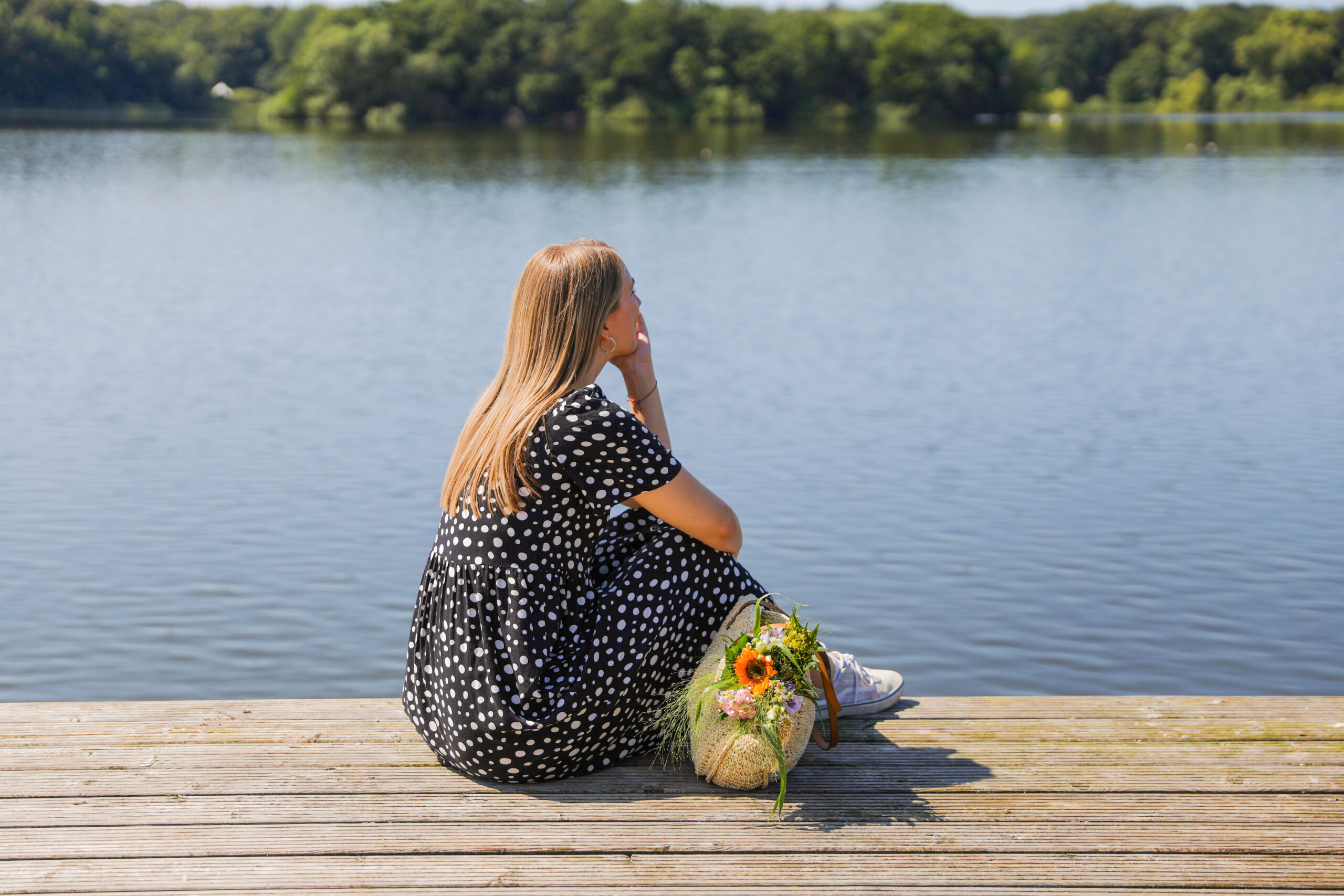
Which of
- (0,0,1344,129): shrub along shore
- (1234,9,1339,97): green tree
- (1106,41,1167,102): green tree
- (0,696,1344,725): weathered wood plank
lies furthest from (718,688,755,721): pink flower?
(1106,41,1167,102): green tree

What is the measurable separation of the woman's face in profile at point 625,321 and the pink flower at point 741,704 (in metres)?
0.81

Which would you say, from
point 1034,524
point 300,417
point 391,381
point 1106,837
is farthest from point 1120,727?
point 391,381

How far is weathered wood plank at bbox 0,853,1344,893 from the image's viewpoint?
252cm

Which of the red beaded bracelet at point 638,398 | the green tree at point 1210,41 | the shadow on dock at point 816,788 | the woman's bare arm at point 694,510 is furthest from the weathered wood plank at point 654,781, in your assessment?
the green tree at point 1210,41

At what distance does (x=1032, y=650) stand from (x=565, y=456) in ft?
13.1

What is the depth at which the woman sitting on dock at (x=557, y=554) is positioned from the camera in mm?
2713

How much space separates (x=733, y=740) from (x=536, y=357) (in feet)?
3.12

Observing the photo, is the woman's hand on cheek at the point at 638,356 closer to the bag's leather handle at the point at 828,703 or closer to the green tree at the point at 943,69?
the bag's leather handle at the point at 828,703

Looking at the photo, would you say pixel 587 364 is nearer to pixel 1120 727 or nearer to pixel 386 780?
pixel 386 780

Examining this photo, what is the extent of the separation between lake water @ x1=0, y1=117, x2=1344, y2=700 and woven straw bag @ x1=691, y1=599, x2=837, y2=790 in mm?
2966

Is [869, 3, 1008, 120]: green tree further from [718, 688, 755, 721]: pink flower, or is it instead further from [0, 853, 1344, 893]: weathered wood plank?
[0, 853, 1344, 893]: weathered wood plank

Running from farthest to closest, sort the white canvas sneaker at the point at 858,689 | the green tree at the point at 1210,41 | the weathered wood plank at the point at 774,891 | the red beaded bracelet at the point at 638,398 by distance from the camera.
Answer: the green tree at the point at 1210,41
the white canvas sneaker at the point at 858,689
the red beaded bracelet at the point at 638,398
the weathered wood plank at the point at 774,891

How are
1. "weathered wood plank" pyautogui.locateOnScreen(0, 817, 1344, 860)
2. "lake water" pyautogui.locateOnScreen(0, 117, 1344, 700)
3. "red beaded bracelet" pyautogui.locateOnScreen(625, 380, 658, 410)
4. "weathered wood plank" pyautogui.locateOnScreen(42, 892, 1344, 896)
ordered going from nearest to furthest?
1. "weathered wood plank" pyautogui.locateOnScreen(42, 892, 1344, 896)
2. "weathered wood plank" pyautogui.locateOnScreen(0, 817, 1344, 860)
3. "red beaded bracelet" pyautogui.locateOnScreen(625, 380, 658, 410)
4. "lake water" pyautogui.locateOnScreen(0, 117, 1344, 700)

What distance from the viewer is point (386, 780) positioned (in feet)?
9.69
